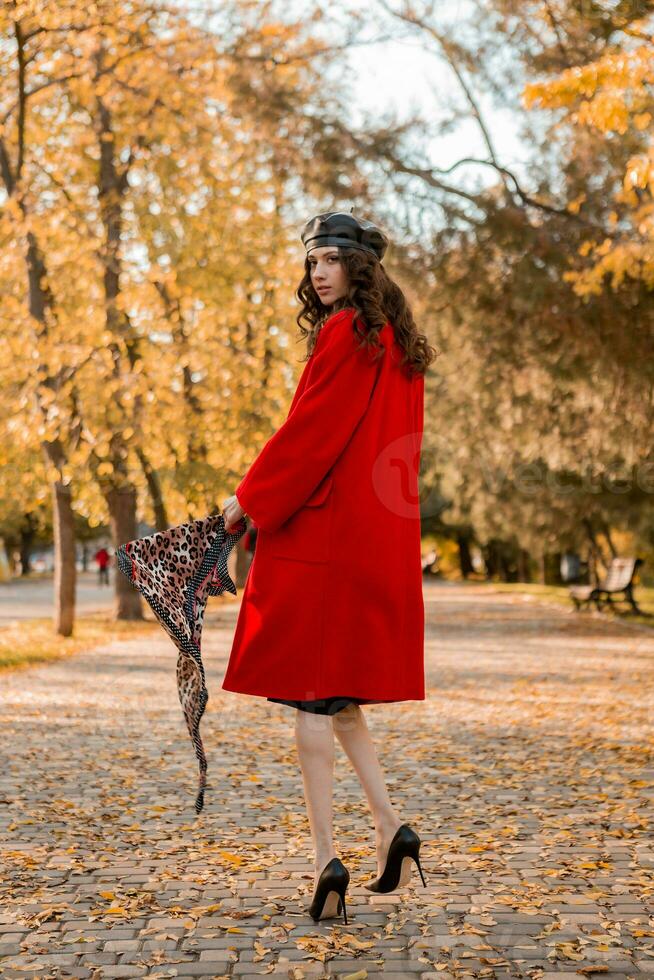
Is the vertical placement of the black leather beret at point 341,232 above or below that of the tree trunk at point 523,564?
above

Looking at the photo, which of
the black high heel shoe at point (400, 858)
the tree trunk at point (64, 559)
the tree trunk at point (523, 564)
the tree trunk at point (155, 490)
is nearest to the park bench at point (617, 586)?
the tree trunk at point (155, 490)

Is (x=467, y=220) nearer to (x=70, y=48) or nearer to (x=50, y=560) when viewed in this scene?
(x=70, y=48)

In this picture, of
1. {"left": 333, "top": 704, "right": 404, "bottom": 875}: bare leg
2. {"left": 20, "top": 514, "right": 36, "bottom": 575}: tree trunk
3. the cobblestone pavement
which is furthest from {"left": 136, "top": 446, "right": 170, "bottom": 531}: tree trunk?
{"left": 20, "top": 514, "right": 36, "bottom": 575}: tree trunk

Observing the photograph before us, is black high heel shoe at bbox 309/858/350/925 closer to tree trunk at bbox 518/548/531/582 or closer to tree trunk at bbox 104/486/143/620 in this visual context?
tree trunk at bbox 104/486/143/620

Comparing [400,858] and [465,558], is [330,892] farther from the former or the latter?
[465,558]

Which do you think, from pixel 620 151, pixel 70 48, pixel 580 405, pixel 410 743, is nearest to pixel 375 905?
pixel 410 743

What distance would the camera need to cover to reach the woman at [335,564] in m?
3.79

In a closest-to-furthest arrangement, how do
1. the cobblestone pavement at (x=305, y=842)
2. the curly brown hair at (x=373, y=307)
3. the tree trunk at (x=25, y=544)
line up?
the cobblestone pavement at (x=305, y=842)
the curly brown hair at (x=373, y=307)
the tree trunk at (x=25, y=544)

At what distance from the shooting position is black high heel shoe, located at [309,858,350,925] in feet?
12.5

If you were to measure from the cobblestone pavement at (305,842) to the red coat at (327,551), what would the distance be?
761 millimetres

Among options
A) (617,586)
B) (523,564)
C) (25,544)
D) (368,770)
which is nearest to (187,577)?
(368,770)

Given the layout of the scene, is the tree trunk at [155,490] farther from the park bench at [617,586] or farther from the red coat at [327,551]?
the red coat at [327,551]

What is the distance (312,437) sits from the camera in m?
3.78

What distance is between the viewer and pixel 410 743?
7.92 m
